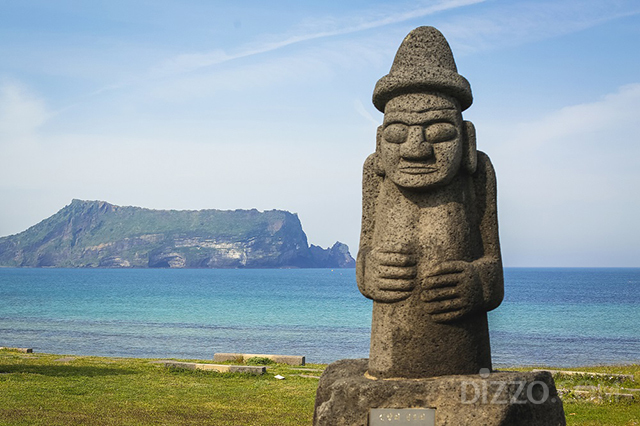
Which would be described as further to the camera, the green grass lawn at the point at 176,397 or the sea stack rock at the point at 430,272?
the green grass lawn at the point at 176,397

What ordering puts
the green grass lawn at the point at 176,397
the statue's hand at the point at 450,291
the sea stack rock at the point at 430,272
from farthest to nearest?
1. the green grass lawn at the point at 176,397
2. the statue's hand at the point at 450,291
3. the sea stack rock at the point at 430,272

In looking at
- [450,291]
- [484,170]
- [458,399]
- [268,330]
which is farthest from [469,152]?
[268,330]

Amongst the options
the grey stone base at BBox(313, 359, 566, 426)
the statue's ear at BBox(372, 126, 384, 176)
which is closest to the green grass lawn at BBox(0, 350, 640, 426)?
the grey stone base at BBox(313, 359, 566, 426)

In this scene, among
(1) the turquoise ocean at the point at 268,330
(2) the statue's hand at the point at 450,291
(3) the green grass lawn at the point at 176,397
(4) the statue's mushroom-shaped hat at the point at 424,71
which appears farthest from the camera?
(1) the turquoise ocean at the point at 268,330

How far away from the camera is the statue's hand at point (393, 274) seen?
20.3 feet

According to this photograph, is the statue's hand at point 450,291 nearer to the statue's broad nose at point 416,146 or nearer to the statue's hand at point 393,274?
the statue's hand at point 393,274

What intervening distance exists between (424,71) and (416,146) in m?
0.72

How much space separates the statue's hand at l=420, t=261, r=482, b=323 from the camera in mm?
6090

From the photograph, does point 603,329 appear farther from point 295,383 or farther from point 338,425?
point 338,425

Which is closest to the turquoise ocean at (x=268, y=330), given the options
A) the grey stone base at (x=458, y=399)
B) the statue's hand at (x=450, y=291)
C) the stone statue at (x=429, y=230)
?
the stone statue at (x=429, y=230)

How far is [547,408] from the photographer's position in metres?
6.05

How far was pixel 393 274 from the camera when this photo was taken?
6211mm

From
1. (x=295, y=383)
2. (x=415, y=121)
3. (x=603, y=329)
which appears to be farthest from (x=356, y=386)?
(x=603, y=329)

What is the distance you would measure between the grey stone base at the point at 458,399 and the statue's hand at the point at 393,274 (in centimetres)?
78
